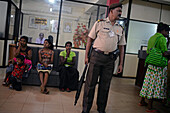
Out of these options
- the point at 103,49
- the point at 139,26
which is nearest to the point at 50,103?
the point at 103,49

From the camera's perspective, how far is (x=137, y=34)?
23.3ft

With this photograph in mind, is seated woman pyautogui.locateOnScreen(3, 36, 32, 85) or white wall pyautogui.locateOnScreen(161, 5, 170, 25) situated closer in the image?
seated woman pyautogui.locateOnScreen(3, 36, 32, 85)

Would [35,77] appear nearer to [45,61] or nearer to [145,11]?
[45,61]

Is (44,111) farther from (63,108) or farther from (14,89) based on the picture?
(14,89)

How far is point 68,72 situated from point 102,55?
1.68 m

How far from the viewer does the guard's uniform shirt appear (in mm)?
2662

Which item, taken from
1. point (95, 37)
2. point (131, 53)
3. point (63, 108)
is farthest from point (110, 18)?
point (131, 53)

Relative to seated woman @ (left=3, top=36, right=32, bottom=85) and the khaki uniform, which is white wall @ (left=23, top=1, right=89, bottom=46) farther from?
the khaki uniform

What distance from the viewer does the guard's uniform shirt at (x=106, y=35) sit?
2662mm

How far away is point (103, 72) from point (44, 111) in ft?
3.52

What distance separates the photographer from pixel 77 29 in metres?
4.99

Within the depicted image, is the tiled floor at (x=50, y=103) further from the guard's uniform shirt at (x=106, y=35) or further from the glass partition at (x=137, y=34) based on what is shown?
the glass partition at (x=137, y=34)

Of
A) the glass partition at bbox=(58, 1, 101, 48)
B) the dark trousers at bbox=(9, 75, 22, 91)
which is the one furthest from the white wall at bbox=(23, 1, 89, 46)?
the dark trousers at bbox=(9, 75, 22, 91)

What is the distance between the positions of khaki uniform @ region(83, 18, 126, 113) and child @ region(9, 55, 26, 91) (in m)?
1.67
